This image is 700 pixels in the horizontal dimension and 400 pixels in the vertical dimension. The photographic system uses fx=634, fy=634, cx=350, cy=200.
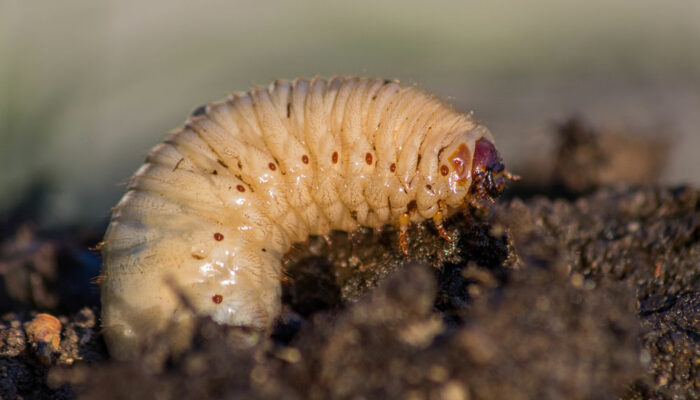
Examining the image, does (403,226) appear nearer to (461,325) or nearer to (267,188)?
(267,188)

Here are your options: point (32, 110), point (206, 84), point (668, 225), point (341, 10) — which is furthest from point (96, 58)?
point (668, 225)

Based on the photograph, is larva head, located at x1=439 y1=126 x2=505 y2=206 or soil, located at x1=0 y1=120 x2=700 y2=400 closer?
soil, located at x1=0 y1=120 x2=700 y2=400

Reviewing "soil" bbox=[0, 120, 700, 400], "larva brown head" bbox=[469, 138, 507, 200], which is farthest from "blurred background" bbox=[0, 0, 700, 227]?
"larva brown head" bbox=[469, 138, 507, 200]

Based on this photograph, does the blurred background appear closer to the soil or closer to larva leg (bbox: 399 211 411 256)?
the soil

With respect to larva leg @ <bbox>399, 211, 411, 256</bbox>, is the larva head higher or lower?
higher

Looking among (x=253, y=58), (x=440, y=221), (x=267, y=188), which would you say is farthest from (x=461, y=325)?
(x=253, y=58)

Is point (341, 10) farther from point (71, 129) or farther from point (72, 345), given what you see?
point (72, 345)
